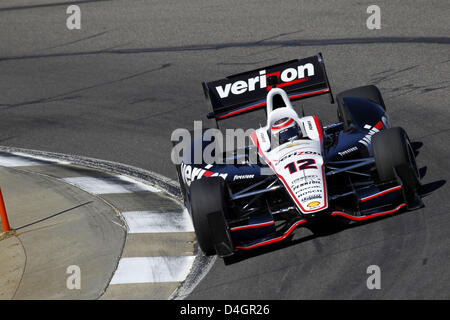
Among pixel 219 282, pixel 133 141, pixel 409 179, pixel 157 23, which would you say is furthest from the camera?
pixel 157 23

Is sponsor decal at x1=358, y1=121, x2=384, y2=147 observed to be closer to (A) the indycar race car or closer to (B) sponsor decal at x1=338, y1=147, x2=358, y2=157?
(A) the indycar race car

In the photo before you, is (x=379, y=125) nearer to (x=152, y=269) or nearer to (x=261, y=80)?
(x=261, y=80)

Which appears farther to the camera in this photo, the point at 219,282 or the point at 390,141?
the point at 390,141

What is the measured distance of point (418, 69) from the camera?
12.1 metres

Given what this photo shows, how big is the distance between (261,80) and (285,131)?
1.20 m

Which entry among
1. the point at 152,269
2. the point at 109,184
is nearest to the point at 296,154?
the point at 152,269

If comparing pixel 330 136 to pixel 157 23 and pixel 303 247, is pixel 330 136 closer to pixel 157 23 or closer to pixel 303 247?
pixel 303 247

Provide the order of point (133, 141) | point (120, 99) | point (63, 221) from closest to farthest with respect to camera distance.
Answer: point (63, 221), point (133, 141), point (120, 99)

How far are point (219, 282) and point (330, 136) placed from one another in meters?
2.78

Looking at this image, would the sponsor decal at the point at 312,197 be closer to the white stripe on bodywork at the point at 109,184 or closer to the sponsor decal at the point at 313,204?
the sponsor decal at the point at 313,204

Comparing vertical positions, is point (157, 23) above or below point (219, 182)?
above

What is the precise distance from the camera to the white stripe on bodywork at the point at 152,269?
23.2 feet

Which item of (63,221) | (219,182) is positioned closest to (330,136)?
(219,182)
